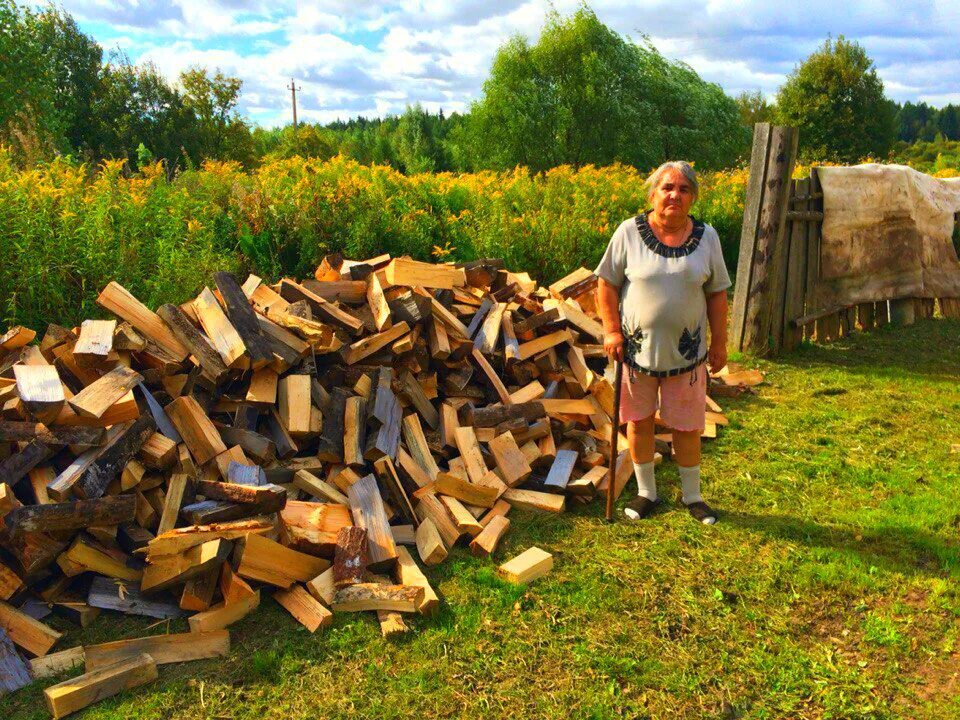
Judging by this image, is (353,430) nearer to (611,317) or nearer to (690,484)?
(611,317)

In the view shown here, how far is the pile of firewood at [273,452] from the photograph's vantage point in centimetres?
330

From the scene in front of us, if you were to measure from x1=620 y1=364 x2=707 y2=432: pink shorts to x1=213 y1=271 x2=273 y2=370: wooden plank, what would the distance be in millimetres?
2103

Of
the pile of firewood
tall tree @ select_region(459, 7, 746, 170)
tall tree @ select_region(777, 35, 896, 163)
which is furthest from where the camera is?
tall tree @ select_region(777, 35, 896, 163)

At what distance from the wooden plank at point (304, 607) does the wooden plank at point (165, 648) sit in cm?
30

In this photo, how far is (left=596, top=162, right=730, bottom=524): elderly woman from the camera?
3.74 metres

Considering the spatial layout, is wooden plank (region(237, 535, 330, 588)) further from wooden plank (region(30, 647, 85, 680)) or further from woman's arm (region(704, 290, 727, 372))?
woman's arm (region(704, 290, 727, 372))

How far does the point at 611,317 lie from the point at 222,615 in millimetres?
2461

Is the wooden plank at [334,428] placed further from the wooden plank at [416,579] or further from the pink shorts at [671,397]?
the pink shorts at [671,397]

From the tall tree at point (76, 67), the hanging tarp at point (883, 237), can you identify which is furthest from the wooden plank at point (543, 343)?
the tall tree at point (76, 67)

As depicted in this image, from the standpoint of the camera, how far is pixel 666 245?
12.4 ft

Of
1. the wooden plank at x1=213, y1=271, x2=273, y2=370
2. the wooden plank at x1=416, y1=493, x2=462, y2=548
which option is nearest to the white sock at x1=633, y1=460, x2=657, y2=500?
the wooden plank at x1=416, y1=493, x2=462, y2=548

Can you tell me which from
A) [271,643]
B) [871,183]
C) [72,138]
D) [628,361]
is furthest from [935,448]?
[72,138]

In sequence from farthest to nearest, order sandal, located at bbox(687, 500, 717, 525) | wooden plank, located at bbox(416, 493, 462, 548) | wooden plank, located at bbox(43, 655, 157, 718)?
sandal, located at bbox(687, 500, 717, 525), wooden plank, located at bbox(416, 493, 462, 548), wooden plank, located at bbox(43, 655, 157, 718)

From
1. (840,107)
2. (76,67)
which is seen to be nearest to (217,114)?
(76,67)
